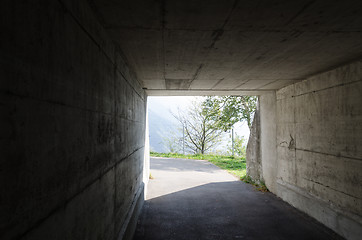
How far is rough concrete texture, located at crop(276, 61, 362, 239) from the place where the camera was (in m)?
4.36

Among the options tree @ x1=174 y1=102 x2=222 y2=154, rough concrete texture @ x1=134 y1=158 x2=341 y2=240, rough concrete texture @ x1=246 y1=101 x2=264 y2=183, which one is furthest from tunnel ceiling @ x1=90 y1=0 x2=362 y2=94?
tree @ x1=174 y1=102 x2=222 y2=154

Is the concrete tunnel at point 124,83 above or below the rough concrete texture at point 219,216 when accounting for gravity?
above

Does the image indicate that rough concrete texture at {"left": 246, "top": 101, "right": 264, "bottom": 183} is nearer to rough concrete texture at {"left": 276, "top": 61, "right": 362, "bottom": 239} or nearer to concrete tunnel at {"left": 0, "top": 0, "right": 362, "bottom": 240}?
rough concrete texture at {"left": 276, "top": 61, "right": 362, "bottom": 239}

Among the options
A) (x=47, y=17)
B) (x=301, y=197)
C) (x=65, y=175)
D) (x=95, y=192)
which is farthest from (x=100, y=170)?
(x=301, y=197)

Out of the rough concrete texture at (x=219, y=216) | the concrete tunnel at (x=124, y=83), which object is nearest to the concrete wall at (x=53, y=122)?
the concrete tunnel at (x=124, y=83)

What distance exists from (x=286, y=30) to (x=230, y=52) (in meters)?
1.02

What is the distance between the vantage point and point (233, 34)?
9.97 feet

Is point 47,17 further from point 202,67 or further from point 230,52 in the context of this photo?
point 202,67

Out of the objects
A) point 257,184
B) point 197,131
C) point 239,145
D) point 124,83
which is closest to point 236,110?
point 239,145

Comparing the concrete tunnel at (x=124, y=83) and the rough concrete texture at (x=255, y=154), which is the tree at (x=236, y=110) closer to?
the rough concrete texture at (x=255, y=154)

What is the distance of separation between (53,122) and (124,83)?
8.35 feet

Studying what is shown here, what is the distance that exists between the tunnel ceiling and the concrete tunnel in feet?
0.07

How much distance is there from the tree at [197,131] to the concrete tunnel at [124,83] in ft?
55.7

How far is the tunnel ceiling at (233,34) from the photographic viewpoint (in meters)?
2.35
